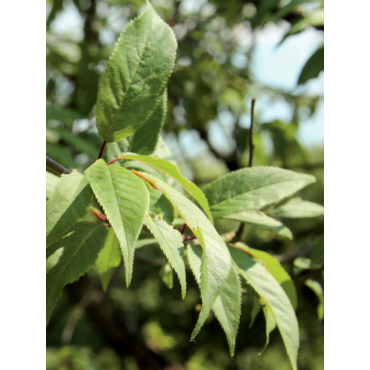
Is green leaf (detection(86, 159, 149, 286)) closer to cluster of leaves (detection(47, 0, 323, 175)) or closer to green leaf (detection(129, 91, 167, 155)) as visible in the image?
green leaf (detection(129, 91, 167, 155))

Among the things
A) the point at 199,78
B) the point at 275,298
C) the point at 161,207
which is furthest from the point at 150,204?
the point at 199,78

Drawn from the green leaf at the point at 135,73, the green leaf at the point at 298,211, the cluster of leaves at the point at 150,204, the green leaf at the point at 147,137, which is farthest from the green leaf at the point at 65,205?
the green leaf at the point at 298,211

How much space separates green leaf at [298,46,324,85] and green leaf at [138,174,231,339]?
2.02ft

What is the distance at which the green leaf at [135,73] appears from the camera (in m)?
0.42

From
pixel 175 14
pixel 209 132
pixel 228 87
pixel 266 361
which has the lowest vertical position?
pixel 266 361

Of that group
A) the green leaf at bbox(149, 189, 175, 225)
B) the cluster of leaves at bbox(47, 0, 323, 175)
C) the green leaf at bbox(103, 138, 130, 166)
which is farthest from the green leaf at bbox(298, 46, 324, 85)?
the green leaf at bbox(149, 189, 175, 225)

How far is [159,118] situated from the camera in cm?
60

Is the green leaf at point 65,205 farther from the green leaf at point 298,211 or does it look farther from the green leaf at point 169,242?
the green leaf at point 298,211

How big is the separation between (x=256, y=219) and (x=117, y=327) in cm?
Answer: 137

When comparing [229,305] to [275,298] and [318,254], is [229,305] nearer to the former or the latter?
[275,298]

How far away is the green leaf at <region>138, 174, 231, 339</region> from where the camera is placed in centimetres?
30

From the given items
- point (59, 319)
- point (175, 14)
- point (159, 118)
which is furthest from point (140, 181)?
point (59, 319)

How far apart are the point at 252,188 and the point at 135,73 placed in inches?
9.7
